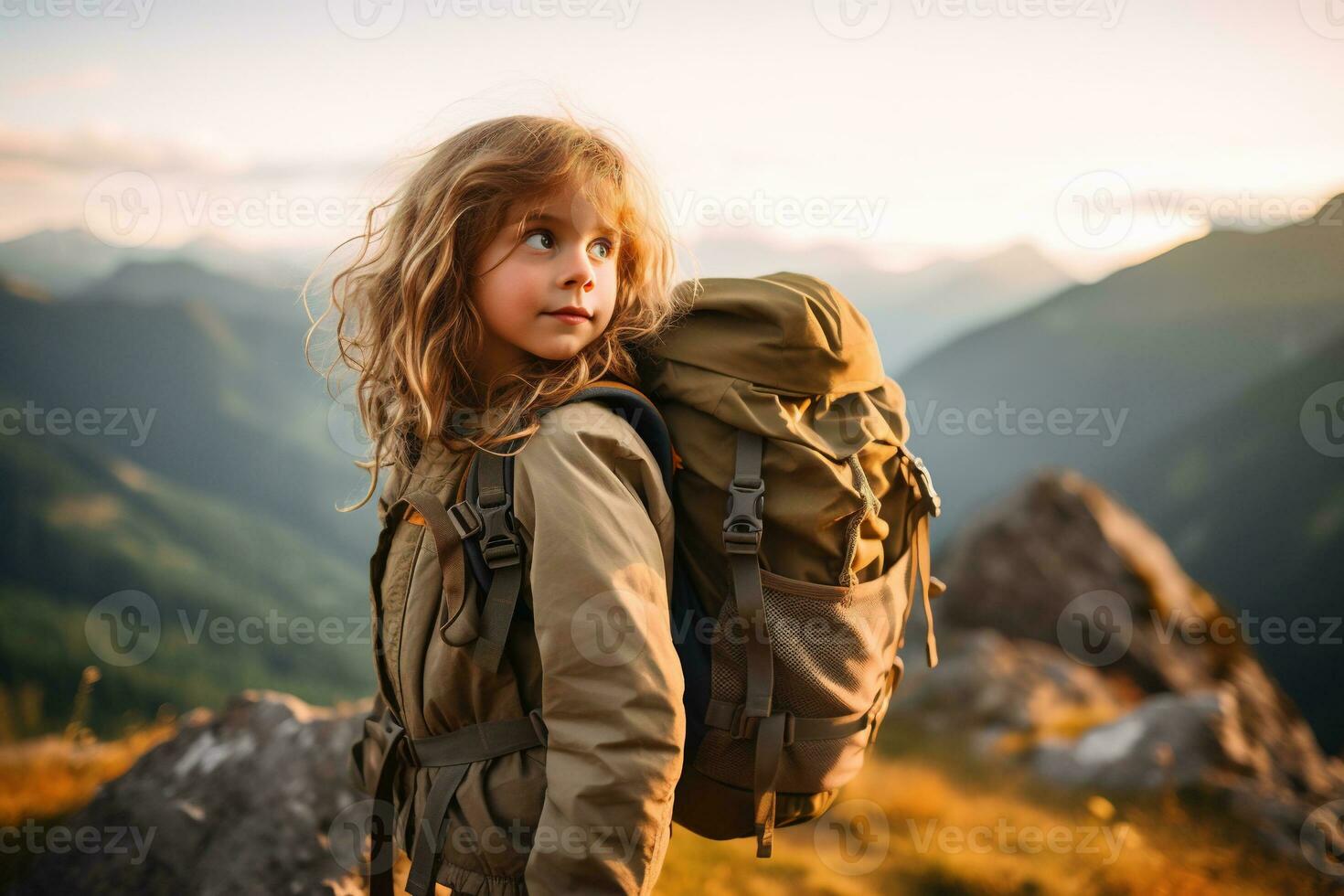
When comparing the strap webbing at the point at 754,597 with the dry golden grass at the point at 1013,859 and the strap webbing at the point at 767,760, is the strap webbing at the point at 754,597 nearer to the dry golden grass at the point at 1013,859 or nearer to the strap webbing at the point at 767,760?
the strap webbing at the point at 767,760

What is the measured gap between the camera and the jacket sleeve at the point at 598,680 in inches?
51.8

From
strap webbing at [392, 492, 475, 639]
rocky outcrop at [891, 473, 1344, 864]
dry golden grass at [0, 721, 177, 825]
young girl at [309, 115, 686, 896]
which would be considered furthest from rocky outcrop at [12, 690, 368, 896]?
rocky outcrop at [891, 473, 1344, 864]

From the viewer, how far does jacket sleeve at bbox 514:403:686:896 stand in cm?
132

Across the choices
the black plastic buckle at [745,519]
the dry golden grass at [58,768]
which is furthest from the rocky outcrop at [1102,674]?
the dry golden grass at [58,768]

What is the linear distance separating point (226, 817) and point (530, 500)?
2150mm

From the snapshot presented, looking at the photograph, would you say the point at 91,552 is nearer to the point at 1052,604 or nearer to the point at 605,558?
the point at 605,558

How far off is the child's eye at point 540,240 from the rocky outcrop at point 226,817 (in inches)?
83.3

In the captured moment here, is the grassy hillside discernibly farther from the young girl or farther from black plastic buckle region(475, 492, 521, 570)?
black plastic buckle region(475, 492, 521, 570)

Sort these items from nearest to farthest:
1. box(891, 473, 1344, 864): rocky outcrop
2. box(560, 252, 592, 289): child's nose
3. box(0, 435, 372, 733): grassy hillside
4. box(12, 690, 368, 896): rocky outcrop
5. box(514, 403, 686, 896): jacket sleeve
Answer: box(514, 403, 686, 896): jacket sleeve < box(560, 252, 592, 289): child's nose < box(12, 690, 368, 896): rocky outcrop < box(891, 473, 1344, 864): rocky outcrop < box(0, 435, 372, 733): grassy hillside

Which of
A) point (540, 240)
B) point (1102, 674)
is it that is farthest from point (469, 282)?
point (1102, 674)

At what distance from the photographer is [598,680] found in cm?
135

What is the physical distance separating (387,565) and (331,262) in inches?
29.8

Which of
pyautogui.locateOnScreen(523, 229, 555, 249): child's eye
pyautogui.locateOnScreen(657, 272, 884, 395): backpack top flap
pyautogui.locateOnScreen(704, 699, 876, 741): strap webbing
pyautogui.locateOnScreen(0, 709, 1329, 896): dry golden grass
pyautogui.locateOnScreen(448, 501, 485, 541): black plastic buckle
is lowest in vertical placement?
pyautogui.locateOnScreen(0, 709, 1329, 896): dry golden grass

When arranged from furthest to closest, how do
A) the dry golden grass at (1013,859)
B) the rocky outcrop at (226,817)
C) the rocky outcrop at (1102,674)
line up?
1. the rocky outcrop at (1102,674)
2. the dry golden grass at (1013,859)
3. the rocky outcrop at (226,817)
